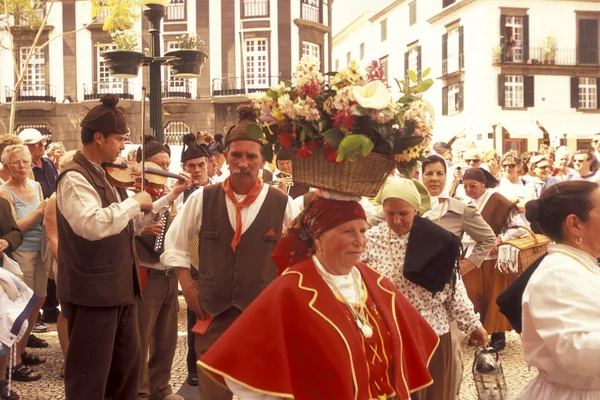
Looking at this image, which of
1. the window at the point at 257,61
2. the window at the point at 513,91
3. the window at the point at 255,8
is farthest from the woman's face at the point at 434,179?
the window at the point at 513,91

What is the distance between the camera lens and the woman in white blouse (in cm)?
321

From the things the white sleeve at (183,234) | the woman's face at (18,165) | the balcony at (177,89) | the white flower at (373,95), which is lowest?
the white sleeve at (183,234)

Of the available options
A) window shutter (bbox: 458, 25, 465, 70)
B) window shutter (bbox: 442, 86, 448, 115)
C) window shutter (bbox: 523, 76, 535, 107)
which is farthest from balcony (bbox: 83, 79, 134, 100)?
window shutter (bbox: 523, 76, 535, 107)

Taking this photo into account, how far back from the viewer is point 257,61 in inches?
1404

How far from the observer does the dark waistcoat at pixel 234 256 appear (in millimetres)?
5004

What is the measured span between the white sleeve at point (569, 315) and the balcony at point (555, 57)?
126ft

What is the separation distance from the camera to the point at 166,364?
6.42 m

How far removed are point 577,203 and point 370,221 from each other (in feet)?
8.04

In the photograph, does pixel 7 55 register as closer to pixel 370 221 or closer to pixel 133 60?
pixel 133 60

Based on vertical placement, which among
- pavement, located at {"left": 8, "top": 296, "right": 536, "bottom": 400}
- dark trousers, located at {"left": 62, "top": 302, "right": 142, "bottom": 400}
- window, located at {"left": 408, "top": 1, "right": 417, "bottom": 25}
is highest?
window, located at {"left": 408, "top": 1, "right": 417, "bottom": 25}

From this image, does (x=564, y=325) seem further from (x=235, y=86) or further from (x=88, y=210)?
(x=235, y=86)

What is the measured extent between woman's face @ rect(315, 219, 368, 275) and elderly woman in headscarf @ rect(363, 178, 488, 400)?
1.52 meters

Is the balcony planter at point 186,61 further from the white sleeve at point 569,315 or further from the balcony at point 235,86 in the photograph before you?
the balcony at point 235,86

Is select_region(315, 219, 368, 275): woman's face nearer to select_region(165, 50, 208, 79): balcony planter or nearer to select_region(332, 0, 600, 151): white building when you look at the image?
select_region(165, 50, 208, 79): balcony planter
